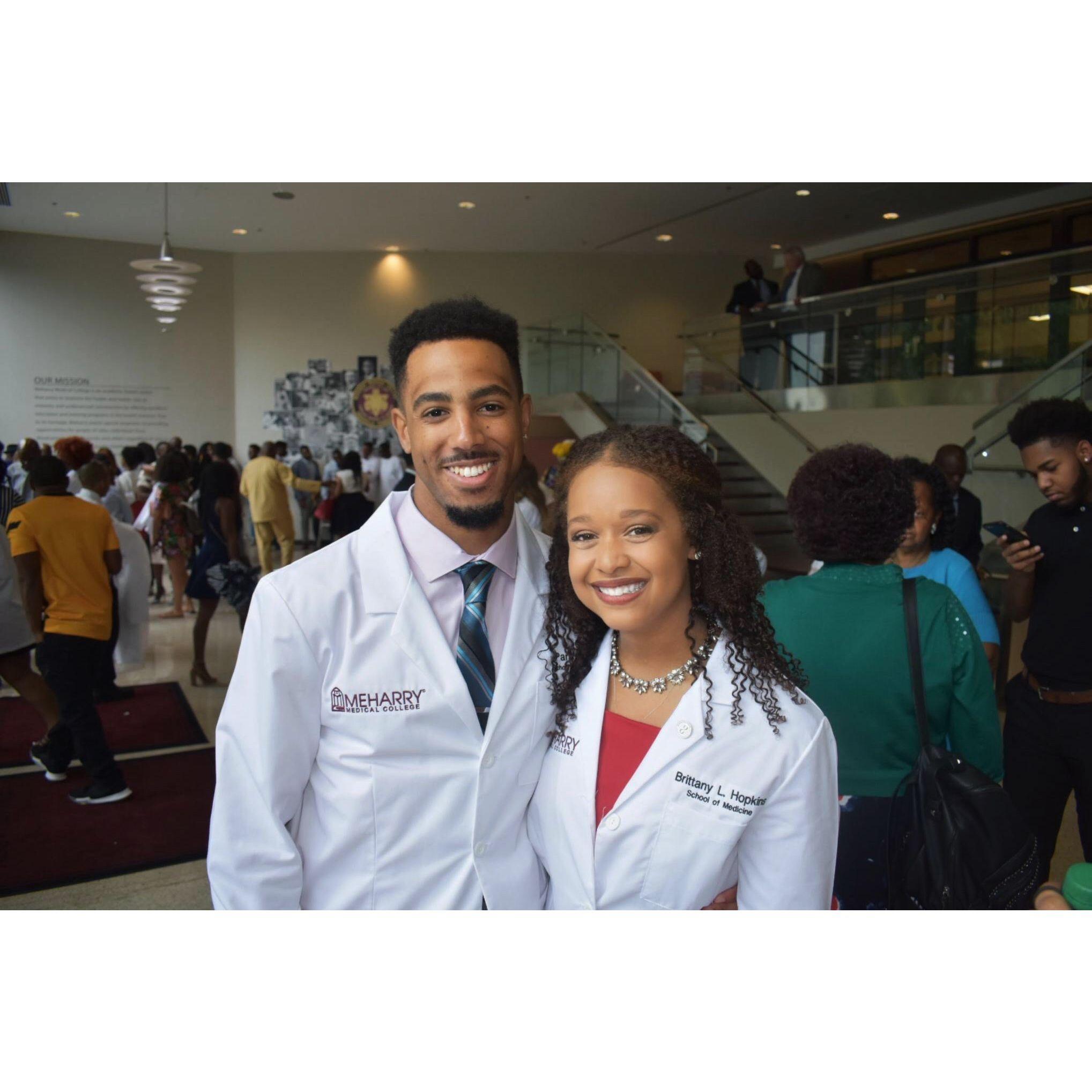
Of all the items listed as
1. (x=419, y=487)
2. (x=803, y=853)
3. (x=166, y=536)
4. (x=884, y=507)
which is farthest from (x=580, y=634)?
(x=166, y=536)

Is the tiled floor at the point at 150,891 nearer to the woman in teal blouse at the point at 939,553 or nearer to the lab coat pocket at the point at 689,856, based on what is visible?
the woman in teal blouse at the point at 939,553

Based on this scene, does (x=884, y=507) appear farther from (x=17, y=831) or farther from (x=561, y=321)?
(x=561, y=321)

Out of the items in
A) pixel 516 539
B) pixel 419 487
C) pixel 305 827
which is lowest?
pixel 305 827

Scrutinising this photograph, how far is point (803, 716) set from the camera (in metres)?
1.44

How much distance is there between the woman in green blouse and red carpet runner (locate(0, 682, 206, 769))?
431 cm

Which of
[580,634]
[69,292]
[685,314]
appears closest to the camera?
[580,634]

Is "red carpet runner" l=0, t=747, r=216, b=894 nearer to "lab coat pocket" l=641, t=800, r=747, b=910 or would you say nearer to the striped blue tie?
the striped blue tie

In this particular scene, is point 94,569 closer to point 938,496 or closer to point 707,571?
point 707,571

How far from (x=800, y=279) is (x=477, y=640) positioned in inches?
417

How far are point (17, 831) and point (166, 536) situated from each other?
3.68 meters

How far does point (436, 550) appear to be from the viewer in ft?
5.63

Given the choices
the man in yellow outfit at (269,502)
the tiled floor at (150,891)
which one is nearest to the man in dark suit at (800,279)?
the man in yellow outfit at (269,502)

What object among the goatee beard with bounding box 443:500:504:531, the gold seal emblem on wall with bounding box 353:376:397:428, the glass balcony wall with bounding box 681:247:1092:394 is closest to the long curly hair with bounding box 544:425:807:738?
the goatee beard with bounding box 443:500:504:531

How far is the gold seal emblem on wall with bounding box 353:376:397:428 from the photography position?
14.7 meters
